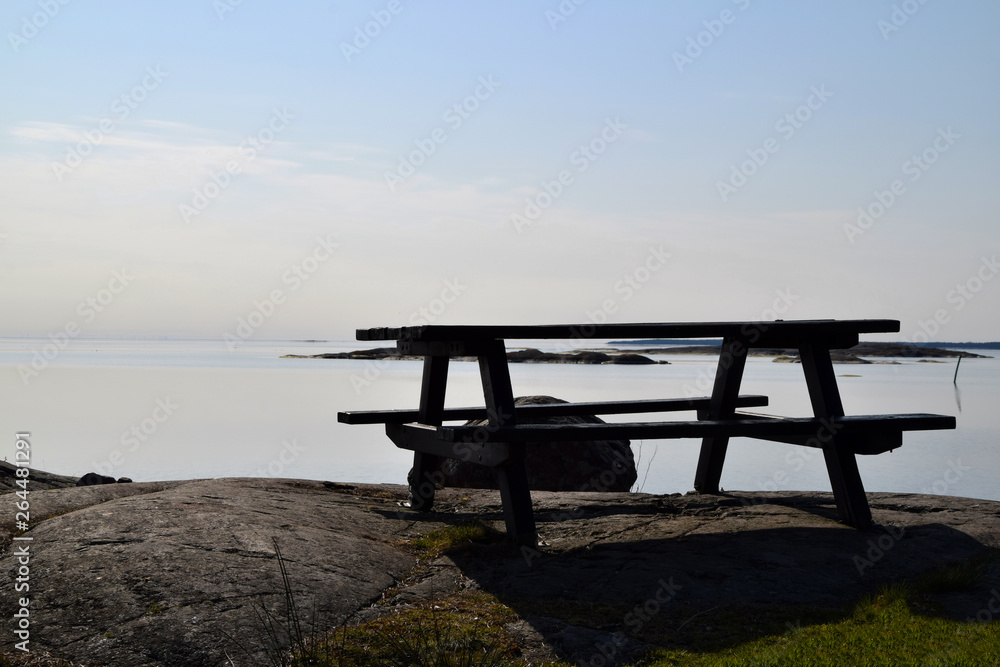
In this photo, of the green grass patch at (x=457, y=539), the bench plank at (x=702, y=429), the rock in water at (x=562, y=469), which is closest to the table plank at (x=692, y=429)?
the bench plank at (x=702, y=429)

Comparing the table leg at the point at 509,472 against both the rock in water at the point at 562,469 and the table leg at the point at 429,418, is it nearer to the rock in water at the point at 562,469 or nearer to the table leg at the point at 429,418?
the table leg at the point at 429,418

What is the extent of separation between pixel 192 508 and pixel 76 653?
1695 millimetres

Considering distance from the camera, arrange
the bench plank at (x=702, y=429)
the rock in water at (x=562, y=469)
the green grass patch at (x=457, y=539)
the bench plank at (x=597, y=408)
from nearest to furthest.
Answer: the bench plank at (x=702, y=429)
the green grass patch at (x=457, y=539)
the bench plank at (x=597, y=408)
the rock in water at (x=562, y=469)

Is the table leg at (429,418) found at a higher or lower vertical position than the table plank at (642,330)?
lower

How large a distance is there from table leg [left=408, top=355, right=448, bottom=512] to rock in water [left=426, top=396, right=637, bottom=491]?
2.25 metres

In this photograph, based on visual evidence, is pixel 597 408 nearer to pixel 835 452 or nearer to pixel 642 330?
pixel 642 330

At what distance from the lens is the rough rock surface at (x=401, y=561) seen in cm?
373

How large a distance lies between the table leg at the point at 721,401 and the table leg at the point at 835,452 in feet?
1.70

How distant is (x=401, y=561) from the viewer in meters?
4.94

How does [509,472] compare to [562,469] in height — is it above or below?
above

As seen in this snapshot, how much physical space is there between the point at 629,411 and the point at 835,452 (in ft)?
5.86

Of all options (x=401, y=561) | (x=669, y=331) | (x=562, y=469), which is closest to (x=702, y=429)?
(x=669, y=331)

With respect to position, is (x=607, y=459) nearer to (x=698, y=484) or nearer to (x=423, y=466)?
(x=698, y=484)

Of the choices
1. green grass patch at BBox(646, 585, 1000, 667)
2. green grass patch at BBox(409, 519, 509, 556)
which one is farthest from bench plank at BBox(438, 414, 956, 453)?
green grass patch at BBox(646, 585, 1000, 667)
